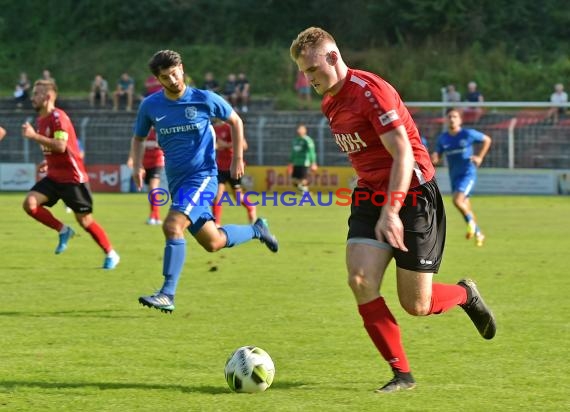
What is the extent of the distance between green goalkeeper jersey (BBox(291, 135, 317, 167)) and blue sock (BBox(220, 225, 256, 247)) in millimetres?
19537

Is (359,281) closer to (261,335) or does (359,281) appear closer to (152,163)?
(261,335)

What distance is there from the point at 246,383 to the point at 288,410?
1.52 ft

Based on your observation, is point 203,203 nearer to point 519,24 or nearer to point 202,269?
point 202,269

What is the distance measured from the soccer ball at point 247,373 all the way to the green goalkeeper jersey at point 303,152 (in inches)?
934

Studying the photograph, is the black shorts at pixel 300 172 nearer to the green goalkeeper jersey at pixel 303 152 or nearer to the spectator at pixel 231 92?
the green goalkeeper jersey at pixel 303 152

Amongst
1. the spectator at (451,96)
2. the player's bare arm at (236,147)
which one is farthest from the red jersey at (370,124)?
the spectator at (451,96)

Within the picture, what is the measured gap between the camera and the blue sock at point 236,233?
32.7 ft

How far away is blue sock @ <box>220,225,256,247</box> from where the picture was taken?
996 cm

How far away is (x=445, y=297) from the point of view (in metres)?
6.57

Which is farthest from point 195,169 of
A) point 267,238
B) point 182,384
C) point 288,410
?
point 288,410

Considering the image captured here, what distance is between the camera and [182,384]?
6.45m

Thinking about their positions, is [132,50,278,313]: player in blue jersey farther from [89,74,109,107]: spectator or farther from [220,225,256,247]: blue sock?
[89,74,109,107]: spectator

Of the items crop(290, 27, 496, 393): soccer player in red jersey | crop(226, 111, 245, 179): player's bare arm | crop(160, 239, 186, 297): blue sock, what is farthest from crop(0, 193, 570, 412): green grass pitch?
crop(226, 111, 245, 179): player's bare arm

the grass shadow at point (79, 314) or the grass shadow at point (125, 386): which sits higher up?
the grass shadow at point (125, 386)
